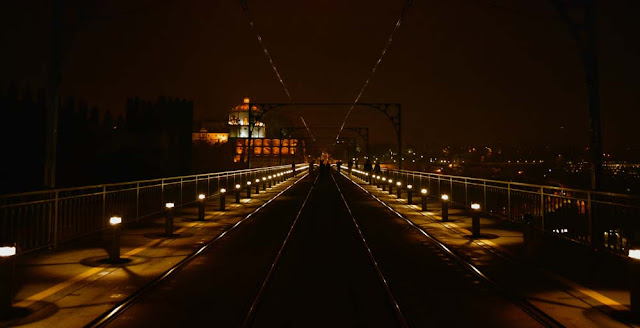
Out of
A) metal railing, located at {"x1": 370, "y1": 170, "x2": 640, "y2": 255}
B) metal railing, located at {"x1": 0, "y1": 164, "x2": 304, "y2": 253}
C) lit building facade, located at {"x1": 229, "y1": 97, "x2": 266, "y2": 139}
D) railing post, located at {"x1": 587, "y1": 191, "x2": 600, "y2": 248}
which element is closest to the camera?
metal railing, located at {"x1": 370, "y1": 170, "x2": 640, "y2": 255}

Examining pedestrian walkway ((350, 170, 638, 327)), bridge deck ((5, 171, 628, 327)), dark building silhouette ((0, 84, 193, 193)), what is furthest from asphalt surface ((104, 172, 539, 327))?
dark building silhouette ((0, 84, 193, 193))

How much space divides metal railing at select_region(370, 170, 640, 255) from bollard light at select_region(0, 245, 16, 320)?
28.2 feet

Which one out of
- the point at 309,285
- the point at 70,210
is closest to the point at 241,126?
the point at 70,210

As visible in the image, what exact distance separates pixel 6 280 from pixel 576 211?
1158 cm

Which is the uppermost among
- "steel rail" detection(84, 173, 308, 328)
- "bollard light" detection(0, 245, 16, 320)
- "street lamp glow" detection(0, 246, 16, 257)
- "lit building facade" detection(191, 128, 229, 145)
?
"lit building facade" detection(191, 128, 229, 145)

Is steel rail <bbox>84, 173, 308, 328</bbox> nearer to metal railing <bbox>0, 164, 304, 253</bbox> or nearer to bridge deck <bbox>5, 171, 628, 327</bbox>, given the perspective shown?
bridge deck <bbox>5, 171, 628, 327</bbox>

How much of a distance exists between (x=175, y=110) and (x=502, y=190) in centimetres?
11133

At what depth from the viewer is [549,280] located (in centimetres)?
889

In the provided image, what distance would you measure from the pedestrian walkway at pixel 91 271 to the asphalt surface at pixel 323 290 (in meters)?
0.55

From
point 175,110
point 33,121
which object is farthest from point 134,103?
point 33,121

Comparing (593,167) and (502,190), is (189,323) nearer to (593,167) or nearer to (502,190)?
(593,167)

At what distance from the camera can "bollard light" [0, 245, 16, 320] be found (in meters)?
6.47

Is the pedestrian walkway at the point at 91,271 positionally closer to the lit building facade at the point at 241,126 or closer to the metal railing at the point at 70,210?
the metal railing at the point at 70,210

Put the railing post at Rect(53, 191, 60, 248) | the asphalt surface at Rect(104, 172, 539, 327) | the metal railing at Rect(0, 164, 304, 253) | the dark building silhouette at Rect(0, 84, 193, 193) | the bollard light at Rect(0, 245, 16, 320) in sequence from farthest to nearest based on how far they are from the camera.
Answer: the dark building silhouette at Rect(0, 84, 193, 193), the railing post at Rect(53, 191, 60, 248), the metal railing at Rect(0, 164, 304, 253), the asphalt surface at Rect(104, 172, 539, 327), the bollard light at Rect(0, 245, 16, 320)
